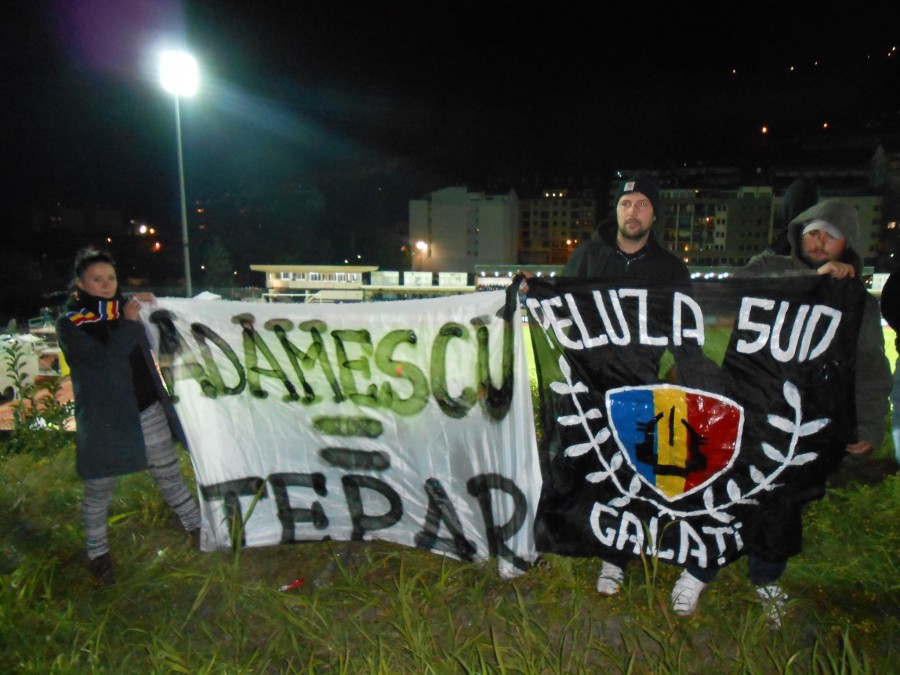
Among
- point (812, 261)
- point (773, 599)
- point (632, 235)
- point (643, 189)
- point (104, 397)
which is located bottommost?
point (773, 599)

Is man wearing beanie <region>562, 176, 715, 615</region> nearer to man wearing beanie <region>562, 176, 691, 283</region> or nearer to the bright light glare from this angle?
man wearing beanie <region>562, 176, 691, 283</region>

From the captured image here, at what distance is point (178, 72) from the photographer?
821 cm

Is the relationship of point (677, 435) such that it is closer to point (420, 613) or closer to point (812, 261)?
point (812, 261)

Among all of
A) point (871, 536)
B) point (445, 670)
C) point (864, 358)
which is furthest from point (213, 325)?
point (871, 536)

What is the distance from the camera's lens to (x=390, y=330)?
2742 millimetres

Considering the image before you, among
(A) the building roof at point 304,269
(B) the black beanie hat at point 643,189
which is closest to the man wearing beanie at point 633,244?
(B) the black beanie hat at point 643,189

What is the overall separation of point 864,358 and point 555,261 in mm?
54415

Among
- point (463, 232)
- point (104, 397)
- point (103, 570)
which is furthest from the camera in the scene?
point (463, 232)

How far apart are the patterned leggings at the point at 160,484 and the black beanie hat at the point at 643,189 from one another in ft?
8.12

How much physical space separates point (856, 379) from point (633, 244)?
41.0 inches

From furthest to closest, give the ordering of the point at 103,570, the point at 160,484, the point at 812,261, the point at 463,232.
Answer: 1. the point at 463,232
2. the point at 160,484
3. the point at 103,570
4. the point at 812,261

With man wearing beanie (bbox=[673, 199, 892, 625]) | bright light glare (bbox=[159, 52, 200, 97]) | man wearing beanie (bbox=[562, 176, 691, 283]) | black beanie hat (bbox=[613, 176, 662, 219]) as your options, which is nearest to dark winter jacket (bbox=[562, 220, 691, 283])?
man wearing beanie (bbox=[562, 176, 691, 283])

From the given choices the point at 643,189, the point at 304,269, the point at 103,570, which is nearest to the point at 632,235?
the point at 643,189

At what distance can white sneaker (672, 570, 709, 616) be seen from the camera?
240cm
